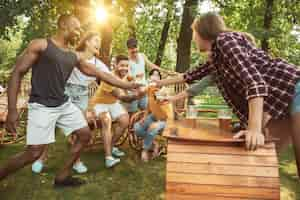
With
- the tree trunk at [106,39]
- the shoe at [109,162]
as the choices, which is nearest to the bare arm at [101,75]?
the shoe at [109,162]

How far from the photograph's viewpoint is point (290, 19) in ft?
39.5

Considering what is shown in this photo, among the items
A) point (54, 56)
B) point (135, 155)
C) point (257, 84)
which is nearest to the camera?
point (257, 84)

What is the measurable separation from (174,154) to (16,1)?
8893mm

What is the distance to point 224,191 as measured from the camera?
222 cm

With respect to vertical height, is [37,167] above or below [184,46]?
below

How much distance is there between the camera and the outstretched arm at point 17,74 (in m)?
3.48

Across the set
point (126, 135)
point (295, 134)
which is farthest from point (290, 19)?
point (295, 134)

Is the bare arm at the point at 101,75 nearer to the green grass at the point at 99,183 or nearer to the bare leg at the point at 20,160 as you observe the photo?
the bare leg at the point at 20,160

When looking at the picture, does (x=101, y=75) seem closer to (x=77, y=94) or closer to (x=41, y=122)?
(x=41, y=122)

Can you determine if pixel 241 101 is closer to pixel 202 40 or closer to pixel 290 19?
pixel 202 40

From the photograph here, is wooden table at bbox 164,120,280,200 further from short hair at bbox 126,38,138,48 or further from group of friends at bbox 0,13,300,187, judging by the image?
short hair at bbox 126,38,138,48

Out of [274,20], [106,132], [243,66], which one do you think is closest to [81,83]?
[106,132]

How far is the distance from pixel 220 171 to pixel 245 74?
25.5 inches

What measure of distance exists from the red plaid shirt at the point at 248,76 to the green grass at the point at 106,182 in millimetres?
2218
